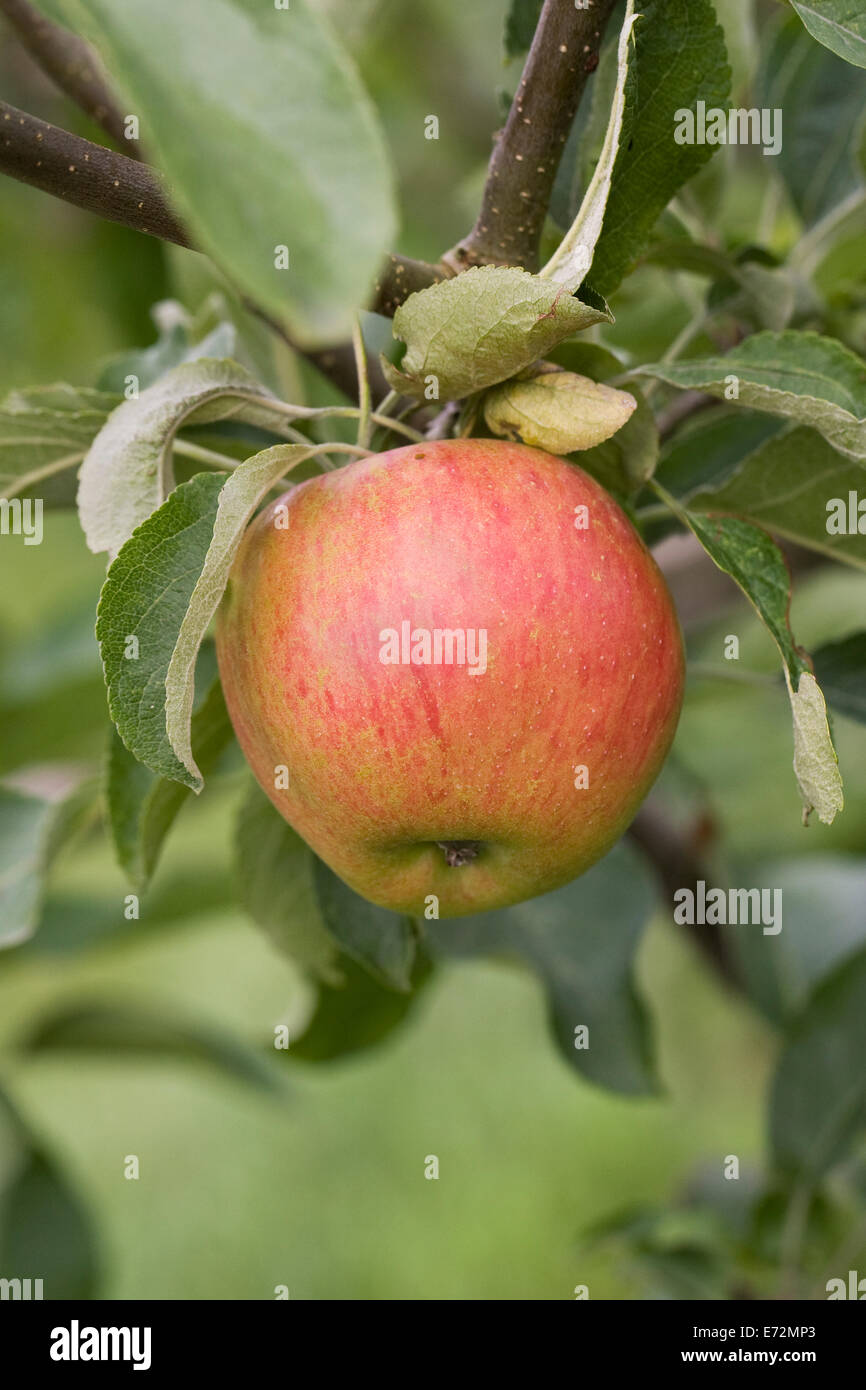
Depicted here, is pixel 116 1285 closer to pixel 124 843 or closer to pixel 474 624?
pixel 124 843

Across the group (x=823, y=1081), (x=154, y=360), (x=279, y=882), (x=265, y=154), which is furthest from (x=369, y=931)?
(x=823, y=1081)

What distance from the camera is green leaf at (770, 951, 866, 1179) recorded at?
1.05m

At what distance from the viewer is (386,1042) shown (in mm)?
1161

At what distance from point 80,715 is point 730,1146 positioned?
4.44ft

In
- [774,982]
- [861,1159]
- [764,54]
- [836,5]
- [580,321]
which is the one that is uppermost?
[764,54]

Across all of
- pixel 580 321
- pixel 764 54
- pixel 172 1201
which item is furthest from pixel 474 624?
pixel 172 1201

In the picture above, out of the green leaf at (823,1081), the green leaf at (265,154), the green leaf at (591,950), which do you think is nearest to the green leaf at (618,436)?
the green leaf at (265,154)

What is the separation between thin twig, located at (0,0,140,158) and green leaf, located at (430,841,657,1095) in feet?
1.96

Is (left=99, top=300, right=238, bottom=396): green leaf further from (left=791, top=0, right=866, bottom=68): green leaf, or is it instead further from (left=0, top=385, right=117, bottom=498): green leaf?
(left=791, top=0, right=866, bottom=68): green leaf

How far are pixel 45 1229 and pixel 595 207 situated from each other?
117 centimetres

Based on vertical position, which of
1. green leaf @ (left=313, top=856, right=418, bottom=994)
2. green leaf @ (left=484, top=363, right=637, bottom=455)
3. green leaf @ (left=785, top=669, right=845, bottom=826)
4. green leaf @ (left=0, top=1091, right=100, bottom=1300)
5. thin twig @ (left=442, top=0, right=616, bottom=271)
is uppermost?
thin twig @ (left=442, top=0, right=616, bottom=271)

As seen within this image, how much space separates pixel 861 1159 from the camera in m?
1.25

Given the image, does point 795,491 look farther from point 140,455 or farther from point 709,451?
point 140,455

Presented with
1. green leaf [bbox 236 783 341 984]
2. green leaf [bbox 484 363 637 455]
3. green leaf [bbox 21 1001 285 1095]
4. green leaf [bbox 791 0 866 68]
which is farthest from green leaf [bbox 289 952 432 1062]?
green leaf [bbox 791 0 866 68]
